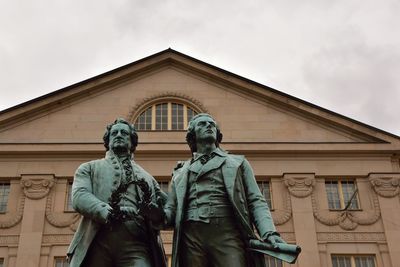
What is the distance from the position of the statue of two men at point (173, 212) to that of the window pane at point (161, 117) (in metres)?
22.7

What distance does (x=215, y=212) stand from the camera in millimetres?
5875

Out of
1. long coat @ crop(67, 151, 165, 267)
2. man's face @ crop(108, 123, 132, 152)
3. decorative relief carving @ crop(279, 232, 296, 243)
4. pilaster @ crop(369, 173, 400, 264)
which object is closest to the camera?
long coat @ crop(67, 151, 165, 267)

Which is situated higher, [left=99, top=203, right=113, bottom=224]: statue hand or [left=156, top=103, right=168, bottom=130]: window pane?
[left=156, top=103, right=168, bottom=130]: window pane

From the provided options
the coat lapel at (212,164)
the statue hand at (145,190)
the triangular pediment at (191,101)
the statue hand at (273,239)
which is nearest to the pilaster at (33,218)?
the triangular pediment at (191,101)

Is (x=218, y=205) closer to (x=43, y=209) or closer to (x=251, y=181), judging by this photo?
(x=251, y=181)

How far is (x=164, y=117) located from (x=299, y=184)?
23.9 feet

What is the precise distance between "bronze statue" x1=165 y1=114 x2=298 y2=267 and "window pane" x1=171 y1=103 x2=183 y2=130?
22666mm

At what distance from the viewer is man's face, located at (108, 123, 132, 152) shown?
632 cm

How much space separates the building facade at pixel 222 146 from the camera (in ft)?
83.7

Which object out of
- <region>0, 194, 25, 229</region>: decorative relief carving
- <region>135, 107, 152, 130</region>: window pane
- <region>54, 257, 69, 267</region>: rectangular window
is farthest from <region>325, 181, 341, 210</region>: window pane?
<region>0, 194, 25, 229</region>: decorative relief carving

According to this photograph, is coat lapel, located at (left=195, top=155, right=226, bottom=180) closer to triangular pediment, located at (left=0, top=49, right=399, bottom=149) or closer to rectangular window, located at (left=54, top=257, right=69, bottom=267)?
rectangular window, located at (left=54, top=257, right=69, bottom=267)

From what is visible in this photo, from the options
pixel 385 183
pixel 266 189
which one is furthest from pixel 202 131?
pixel 385 183

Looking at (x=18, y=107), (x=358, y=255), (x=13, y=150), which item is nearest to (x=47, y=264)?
(x=13, y=150)

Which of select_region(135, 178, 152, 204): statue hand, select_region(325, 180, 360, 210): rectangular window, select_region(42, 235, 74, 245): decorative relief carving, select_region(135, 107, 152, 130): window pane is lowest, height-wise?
select_region(135, 178, 152, 204): statue hand
